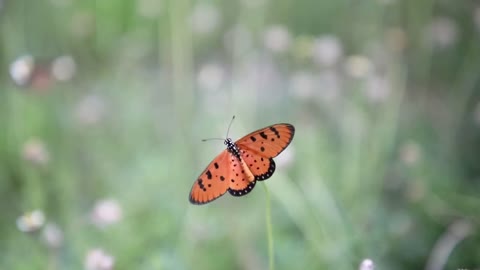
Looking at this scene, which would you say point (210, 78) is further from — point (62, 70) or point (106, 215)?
point (106, 215)

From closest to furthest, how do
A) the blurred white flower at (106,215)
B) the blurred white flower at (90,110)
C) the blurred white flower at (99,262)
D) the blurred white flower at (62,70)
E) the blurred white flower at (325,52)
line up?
the blurred white flower at (99,262)
the blurred white flower at (106,215)
the blurred white flower at (62,70)
the blurred white flower at (325,52)
the blurred white flower at (90,110)

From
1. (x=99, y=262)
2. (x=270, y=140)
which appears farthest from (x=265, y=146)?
(x=99, y=262)

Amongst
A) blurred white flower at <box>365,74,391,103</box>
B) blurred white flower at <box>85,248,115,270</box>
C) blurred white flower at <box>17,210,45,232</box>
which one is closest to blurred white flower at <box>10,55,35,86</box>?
blurred white flower at <box>17,210,45,232</box>

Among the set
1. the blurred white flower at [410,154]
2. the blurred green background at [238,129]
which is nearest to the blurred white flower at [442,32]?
the blurred green background at [238,129]

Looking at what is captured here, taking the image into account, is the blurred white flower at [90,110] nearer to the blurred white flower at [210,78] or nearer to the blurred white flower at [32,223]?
the blurred white flower at [210,78]

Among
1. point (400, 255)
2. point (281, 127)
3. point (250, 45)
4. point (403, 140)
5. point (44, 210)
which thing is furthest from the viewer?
point (250, 45)

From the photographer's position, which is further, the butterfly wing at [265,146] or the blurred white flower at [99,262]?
the blurred white flower at [99,262]

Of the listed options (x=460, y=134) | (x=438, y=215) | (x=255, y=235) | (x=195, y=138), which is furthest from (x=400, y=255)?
(x=195, y=138)

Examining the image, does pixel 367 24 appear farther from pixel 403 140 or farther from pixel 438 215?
pixel 438 215
